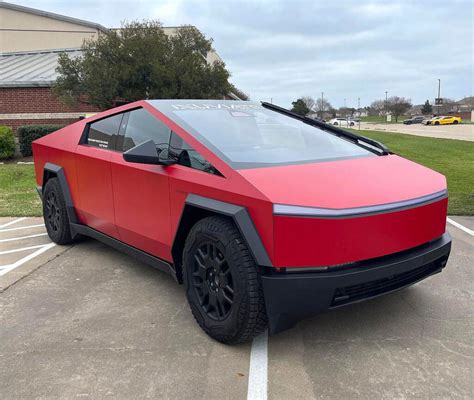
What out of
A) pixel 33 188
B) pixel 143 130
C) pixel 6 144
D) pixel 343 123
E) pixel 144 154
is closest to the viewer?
pixel 144 154

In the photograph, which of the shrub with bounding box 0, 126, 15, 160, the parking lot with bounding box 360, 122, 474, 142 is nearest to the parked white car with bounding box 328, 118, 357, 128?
the parking lot with bounding box 360, 122, 474, 142

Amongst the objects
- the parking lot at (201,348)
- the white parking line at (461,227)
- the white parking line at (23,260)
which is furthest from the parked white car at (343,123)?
the parking lot at (201,348)

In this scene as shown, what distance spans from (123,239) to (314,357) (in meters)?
1.94

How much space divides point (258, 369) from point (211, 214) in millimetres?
987

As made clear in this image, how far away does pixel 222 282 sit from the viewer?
280 centimetres

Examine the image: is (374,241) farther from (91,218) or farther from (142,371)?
(91,218)

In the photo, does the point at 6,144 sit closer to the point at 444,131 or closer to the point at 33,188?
the point at 33,188

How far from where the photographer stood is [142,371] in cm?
261

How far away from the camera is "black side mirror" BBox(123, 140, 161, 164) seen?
311 cm

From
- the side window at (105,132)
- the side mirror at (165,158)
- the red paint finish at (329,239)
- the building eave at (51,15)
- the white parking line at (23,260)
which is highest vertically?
the building eave at (51,15)

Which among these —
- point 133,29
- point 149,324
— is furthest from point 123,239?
point 133,29

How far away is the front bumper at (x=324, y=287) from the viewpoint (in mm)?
2484

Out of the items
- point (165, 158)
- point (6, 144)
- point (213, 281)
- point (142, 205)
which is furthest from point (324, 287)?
point (6, 144)

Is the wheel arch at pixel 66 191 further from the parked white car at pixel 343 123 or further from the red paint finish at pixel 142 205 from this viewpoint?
the parked white car at pixel 343 123
